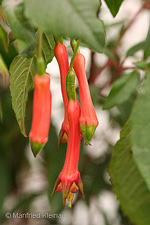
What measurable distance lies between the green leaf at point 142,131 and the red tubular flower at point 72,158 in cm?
8

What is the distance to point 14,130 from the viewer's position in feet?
3.11

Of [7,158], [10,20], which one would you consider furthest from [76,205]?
[10,20]

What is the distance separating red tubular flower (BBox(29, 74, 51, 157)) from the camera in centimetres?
33

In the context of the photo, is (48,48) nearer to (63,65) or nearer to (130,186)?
(63,65)

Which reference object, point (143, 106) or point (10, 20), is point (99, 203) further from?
point (10, 20)

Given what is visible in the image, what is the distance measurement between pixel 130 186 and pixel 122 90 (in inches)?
7.0

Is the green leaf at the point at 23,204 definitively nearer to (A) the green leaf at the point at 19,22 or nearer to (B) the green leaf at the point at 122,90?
(B) the green leaf at the point at 122,90

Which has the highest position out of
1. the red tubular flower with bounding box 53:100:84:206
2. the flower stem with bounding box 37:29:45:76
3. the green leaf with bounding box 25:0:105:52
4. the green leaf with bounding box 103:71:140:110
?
the green leaf with bounding box 25:0:105:52

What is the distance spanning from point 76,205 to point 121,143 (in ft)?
2.20

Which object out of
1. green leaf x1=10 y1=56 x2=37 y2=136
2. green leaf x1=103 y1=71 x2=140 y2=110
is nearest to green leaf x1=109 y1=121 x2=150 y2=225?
green leaf x1=103 y1=71 x2=140 y2=110

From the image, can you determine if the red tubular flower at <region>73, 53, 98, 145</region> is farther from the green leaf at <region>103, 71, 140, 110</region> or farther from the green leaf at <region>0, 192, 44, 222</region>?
the green leaf at <region>0, 192, 44, 222</region>

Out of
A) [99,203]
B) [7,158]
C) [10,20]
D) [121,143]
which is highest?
[10,20]

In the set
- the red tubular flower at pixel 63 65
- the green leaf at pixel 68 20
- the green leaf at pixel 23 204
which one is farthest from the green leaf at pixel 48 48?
the green leaf at pixel 23 204

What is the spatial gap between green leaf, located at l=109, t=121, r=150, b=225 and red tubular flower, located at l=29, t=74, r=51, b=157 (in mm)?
241
